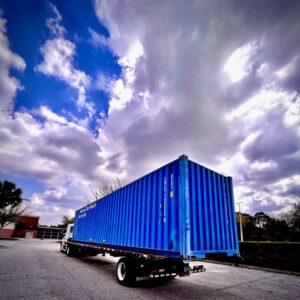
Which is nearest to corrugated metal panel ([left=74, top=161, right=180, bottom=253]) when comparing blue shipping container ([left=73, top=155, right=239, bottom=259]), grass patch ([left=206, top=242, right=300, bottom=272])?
blue shipping container ([left=73, top=155, right=239, bottom=259])

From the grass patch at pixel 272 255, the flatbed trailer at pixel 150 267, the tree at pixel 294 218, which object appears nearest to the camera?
the flatbed trailer at pixel 150 267

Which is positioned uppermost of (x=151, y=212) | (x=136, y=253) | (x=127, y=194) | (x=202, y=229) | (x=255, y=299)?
(x=127, y=194)

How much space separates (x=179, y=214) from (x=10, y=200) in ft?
Result: 137

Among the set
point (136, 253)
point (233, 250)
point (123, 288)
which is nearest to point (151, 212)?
point (136, 253)

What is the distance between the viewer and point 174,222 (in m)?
5.64

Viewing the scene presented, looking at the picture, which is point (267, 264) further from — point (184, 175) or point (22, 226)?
point (22, 226)

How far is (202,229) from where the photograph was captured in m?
6.00

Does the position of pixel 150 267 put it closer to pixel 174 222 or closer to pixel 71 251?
pixel 174 222

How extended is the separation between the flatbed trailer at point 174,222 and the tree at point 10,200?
36416 millimetres

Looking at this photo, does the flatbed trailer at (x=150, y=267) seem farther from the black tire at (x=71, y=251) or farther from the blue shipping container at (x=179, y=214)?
the black tire at (x=71, y=251)

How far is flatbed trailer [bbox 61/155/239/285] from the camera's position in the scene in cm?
561

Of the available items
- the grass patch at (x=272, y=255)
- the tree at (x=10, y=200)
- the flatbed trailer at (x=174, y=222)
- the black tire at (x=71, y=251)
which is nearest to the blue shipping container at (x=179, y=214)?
the flatbed trailer at (x=174, y=222)

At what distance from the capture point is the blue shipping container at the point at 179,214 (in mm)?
5586

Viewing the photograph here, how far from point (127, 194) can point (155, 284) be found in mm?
3427
